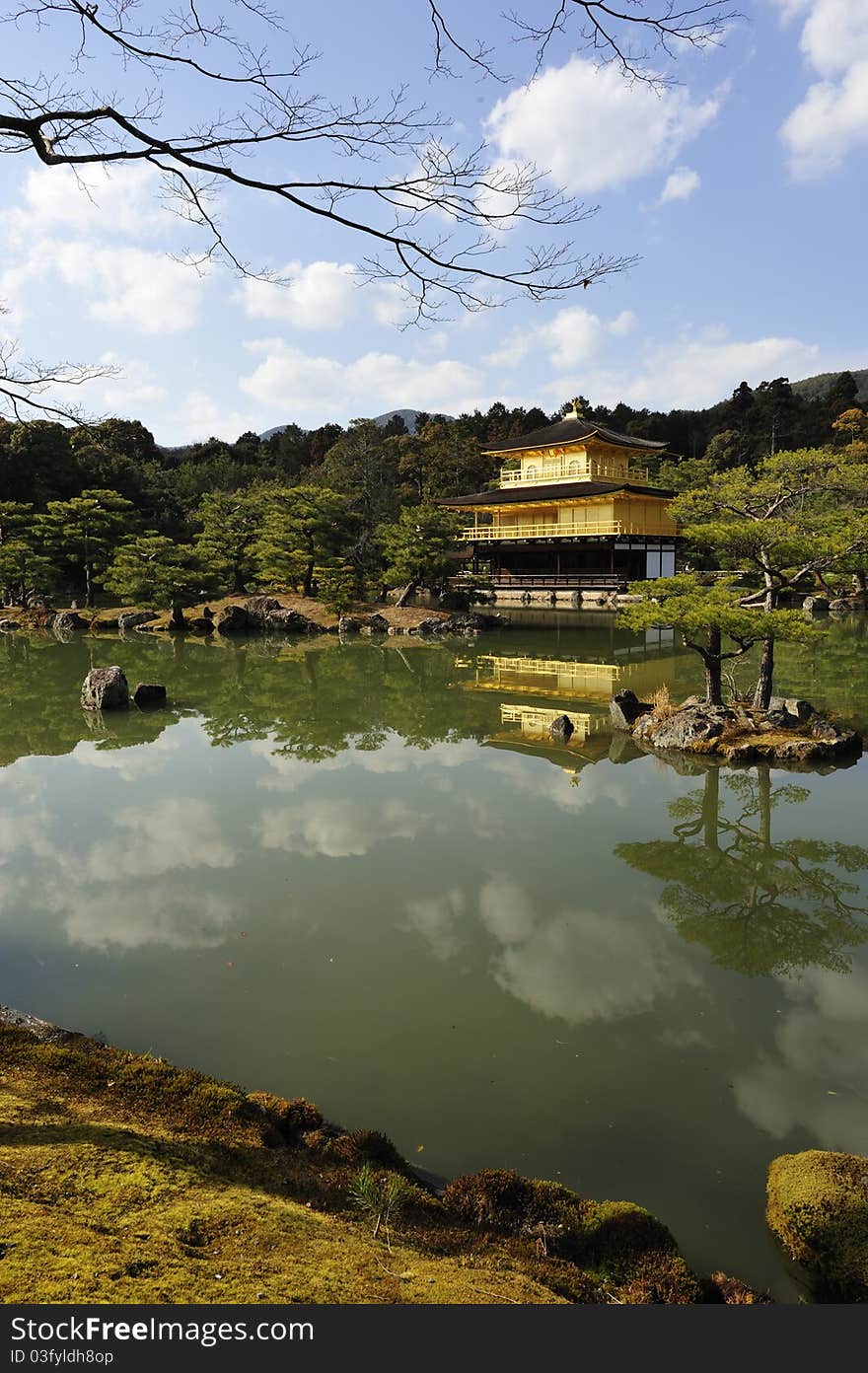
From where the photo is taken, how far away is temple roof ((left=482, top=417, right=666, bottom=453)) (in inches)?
1330

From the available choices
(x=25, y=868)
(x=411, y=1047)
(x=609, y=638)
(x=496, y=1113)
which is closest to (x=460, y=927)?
(x=411, y=1047)

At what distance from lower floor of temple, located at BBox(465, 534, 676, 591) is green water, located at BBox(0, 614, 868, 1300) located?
22784mm

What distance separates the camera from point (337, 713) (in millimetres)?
13430

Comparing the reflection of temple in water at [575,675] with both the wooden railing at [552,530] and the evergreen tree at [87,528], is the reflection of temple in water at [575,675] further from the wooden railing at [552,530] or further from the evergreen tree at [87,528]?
the evergreen tree at [87,528]

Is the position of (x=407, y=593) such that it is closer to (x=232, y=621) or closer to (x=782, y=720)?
(x=232, y=621)

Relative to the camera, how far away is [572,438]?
1334 inches

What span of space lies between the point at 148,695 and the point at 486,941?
35.2 feet

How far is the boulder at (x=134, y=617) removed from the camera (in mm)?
27859

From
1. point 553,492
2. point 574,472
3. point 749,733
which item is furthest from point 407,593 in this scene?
point 749,733

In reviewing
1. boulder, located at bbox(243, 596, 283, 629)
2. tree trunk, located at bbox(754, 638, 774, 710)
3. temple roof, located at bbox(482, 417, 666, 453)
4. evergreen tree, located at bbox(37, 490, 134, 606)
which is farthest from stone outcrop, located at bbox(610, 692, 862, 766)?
evergreen tree, located at bbox(37, 490, 134, 606)

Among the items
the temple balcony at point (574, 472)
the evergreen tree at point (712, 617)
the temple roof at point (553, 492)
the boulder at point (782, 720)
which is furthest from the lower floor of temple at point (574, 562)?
the boulder at point (782, 720)

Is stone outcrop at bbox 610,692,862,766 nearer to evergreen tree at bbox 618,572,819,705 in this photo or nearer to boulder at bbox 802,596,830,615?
evergreen tree at bbox 618,572,819,705

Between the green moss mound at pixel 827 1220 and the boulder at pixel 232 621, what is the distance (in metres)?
25.6

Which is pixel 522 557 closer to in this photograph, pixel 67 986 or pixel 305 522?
pixel 305 522
